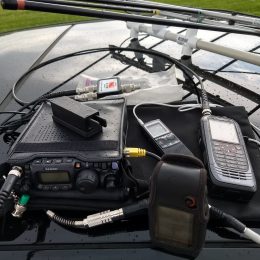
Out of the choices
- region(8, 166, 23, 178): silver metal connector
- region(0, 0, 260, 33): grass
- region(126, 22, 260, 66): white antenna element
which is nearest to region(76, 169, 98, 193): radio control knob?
region(8, 166, 23, 178): silver metal connector

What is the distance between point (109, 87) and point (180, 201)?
711mm

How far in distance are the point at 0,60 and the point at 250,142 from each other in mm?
1185

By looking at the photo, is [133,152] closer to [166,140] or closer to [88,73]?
[166,140]

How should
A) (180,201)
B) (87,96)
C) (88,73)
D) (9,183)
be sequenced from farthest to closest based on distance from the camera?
(88,73)
(87,96)
(9,183)
(180,201)

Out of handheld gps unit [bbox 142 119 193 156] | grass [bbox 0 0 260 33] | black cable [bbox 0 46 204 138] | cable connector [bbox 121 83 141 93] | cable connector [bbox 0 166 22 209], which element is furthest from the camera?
grass [bbox 0 0 260 33]

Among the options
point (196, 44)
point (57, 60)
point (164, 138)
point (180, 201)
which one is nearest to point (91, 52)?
point (57, 60)

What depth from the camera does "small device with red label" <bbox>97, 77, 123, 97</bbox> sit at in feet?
3.75

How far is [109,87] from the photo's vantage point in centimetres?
117

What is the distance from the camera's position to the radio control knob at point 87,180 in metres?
0.73

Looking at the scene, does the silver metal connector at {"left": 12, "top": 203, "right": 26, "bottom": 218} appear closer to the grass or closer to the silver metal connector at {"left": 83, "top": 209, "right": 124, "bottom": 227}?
the silver metal connector at {"left": 83, "top": 209, "right": 124, "bottom": 227}

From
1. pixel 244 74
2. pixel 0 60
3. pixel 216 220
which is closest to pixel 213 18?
pixel 244 74

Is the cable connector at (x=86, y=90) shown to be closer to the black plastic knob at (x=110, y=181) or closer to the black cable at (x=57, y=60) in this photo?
the black cable at (x=57, y=60)

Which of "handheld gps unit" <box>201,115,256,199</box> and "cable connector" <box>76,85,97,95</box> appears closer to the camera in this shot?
"handheld gps unit" <box>201,115,256,199</box>

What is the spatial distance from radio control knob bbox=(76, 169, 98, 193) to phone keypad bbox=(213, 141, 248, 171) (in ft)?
0.94
